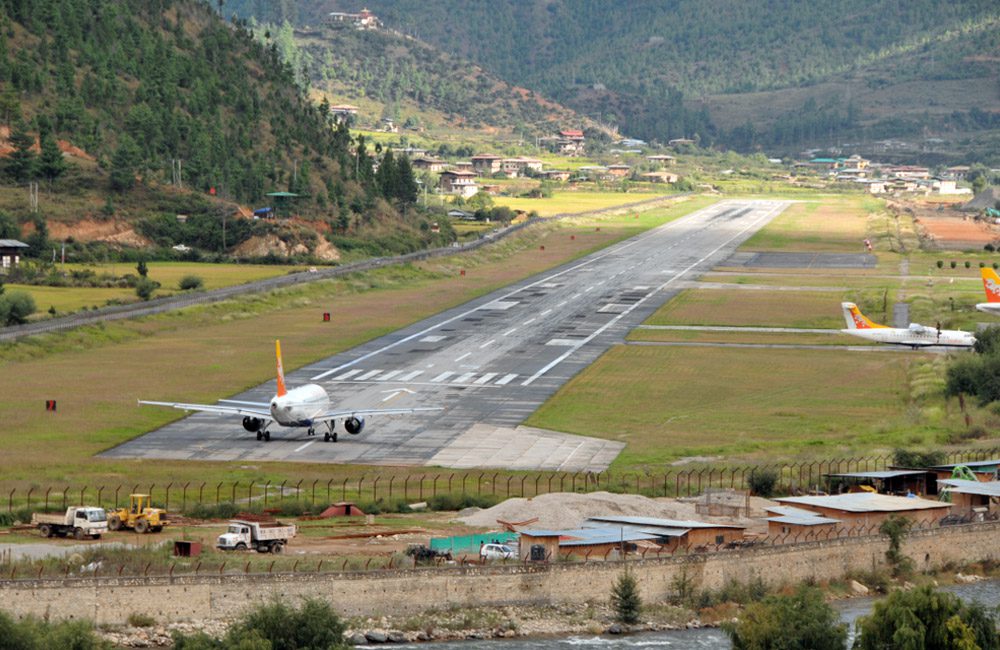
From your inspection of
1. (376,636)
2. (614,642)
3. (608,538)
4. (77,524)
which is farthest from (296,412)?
(614,642)

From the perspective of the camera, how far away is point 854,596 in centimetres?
7875

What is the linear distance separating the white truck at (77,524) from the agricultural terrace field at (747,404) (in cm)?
3192

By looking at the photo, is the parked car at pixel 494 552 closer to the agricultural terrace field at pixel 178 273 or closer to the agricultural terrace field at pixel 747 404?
the agricultural terrace field at pixel 747 404

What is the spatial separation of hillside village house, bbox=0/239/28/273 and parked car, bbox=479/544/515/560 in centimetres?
11663

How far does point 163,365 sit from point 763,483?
55.2 m

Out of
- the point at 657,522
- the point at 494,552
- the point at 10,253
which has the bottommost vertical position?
the point at 657,522

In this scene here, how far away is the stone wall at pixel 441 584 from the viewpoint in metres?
64.8

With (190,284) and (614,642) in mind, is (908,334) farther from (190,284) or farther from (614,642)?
(614,642)

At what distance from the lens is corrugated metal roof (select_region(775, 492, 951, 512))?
83.8 metres

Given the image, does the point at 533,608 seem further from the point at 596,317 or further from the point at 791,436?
the point at 596,317

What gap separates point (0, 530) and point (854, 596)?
3682 centimetres

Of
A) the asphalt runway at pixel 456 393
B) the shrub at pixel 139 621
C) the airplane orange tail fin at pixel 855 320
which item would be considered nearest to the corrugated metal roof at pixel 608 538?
the shrub at pixel 139 621

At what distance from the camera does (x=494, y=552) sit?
73.4 meters

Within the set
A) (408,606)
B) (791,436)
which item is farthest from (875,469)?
(408,606)
